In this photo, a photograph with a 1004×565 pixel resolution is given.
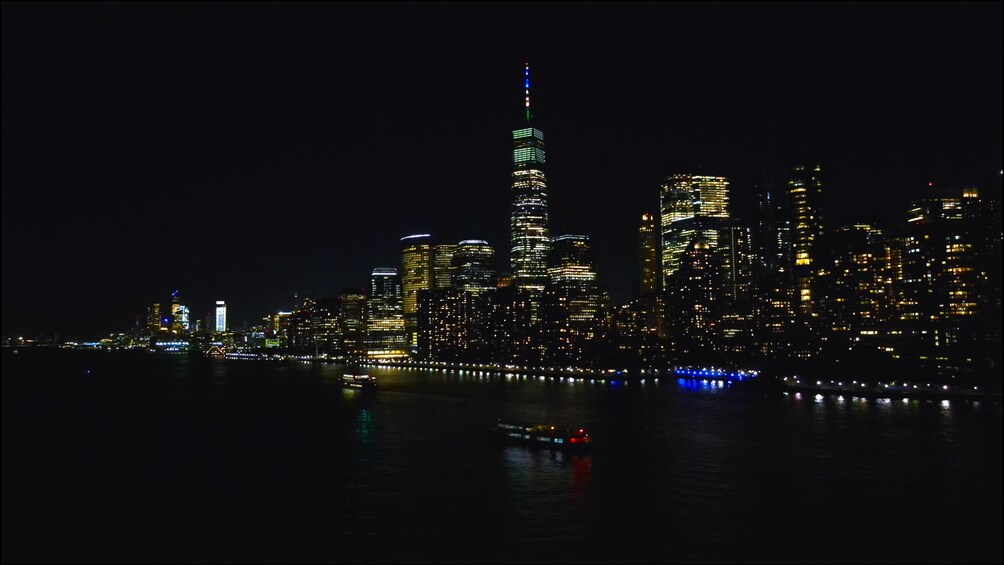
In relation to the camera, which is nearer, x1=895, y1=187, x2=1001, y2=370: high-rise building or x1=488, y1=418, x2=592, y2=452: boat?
x1=488, y1=418, x2=592, y2=452: boat

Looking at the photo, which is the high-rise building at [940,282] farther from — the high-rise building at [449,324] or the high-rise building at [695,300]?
the high-rise building at [449,324]

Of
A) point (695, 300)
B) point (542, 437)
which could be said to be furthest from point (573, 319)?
A: point (542, 437)

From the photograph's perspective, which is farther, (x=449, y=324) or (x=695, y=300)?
(x=449, y=324)

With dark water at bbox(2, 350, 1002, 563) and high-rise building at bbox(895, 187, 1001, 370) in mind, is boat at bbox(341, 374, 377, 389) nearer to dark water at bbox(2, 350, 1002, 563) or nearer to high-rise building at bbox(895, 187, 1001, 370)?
dark water at bbox(2, 350, 1002, 563)

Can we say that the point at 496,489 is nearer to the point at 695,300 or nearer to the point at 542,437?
the point at 542,437

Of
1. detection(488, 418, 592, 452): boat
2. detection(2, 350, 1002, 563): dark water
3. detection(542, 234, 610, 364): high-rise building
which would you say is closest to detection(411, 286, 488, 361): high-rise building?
detection(542, 234, 610, 364): high-rise building

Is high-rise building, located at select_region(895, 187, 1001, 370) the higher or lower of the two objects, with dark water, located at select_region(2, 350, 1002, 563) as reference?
higher
